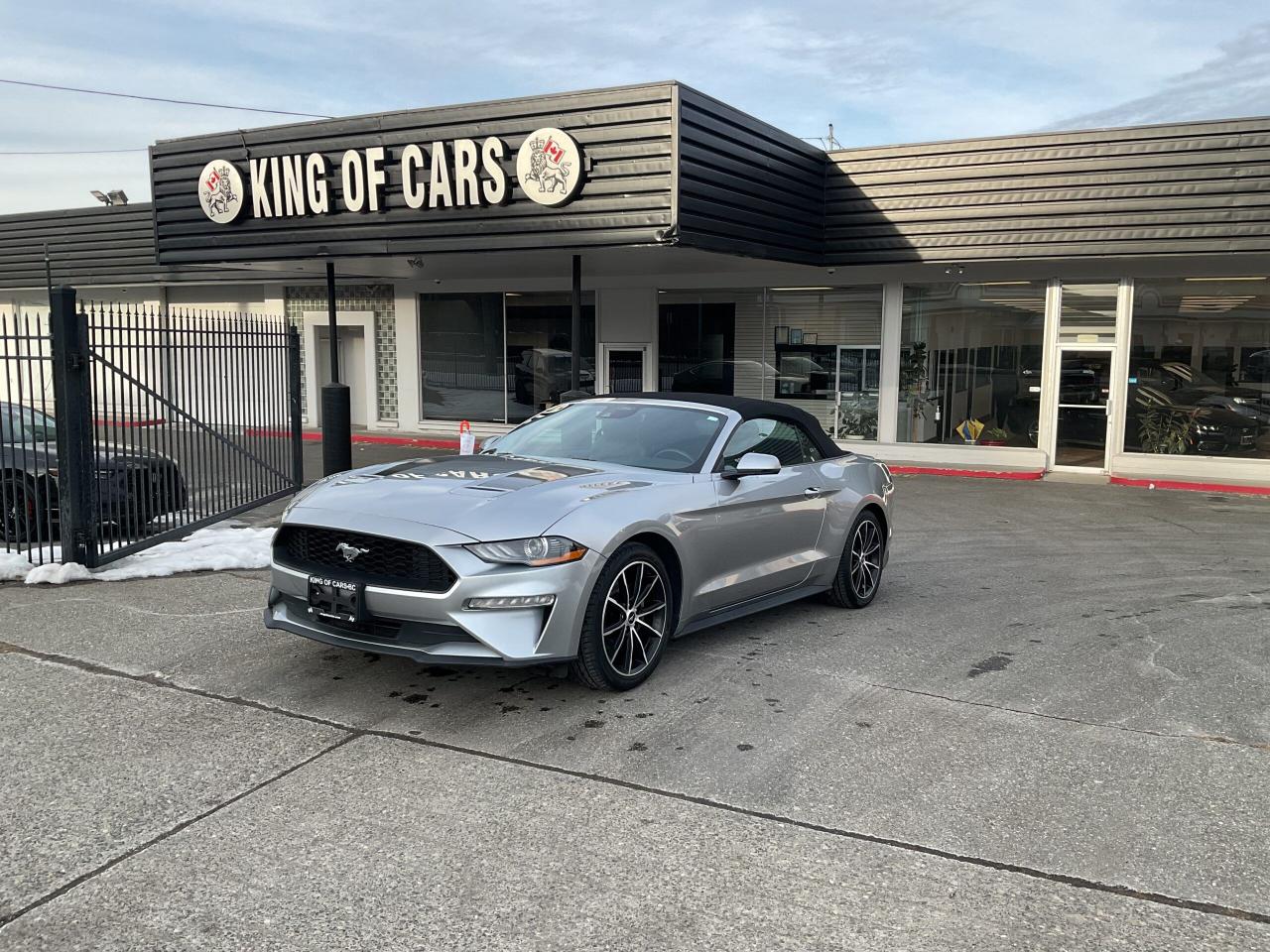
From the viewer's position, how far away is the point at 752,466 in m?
6.14

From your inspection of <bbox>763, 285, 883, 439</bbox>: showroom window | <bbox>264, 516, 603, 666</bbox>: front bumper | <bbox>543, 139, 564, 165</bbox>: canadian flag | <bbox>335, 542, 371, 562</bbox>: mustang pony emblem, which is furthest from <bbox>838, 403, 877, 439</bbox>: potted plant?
<bbox>335, 542, 371, 562</bbox>: mustang pony emblem

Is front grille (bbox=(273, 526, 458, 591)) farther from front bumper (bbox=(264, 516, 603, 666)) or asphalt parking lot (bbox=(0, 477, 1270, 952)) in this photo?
asphalt parking lot (bbox=(0, 477, 1270, 952))

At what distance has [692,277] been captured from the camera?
1848cm

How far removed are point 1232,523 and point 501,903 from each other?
1133 cm

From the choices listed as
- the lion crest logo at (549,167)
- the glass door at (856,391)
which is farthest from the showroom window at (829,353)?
the lion crest logo at (549,167)

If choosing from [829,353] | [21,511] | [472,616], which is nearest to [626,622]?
[472,616]

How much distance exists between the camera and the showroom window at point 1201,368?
14906 millimetres

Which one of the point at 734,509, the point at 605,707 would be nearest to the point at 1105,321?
the point at 734,509

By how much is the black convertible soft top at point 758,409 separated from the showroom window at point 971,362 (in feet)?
31.9

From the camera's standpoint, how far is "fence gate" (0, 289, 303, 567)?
7910 millimetres

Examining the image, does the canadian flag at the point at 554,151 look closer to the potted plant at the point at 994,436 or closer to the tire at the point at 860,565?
the tire at the point at 860,565

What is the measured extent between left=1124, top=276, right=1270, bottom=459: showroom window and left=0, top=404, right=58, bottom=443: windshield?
14.1 metres

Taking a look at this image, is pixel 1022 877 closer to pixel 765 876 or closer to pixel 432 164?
pixel 765 876

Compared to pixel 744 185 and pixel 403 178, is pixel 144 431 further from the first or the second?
pixel 744 185
